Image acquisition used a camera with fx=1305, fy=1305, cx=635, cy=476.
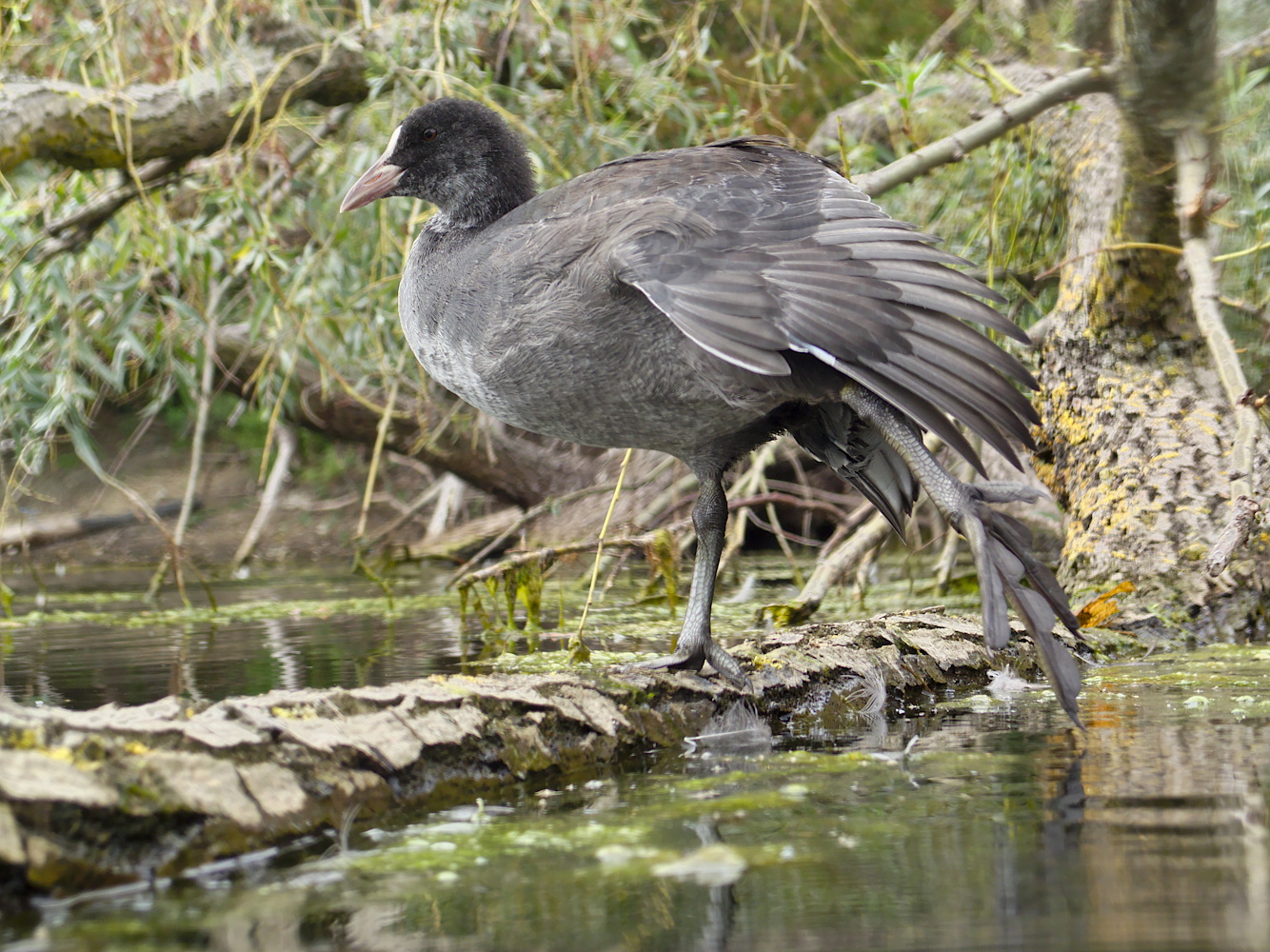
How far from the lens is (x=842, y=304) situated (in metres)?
2.70

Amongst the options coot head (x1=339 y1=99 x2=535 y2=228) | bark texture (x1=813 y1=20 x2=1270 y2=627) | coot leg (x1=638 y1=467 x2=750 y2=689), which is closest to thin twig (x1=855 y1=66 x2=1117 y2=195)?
bark texture (x1=813 y1=20 x2=1270 y2=627)

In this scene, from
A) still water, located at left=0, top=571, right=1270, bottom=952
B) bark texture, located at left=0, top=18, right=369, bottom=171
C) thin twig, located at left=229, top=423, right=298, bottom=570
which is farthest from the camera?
thin twig, located at left=229, top=423, right=298, bottom=570

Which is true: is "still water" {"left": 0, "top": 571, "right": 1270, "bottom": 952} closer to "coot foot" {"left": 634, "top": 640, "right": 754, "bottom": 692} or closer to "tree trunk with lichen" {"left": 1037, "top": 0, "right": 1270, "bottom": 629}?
"coot foot" {"left": 634, "top": 640, "right": 754, "bottom": 692}

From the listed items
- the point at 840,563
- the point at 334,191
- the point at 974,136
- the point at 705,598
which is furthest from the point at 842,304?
the point at 334,191

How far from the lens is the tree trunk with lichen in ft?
13.4

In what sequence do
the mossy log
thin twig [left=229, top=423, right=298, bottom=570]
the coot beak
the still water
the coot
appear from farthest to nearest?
thin twig [left=229, top=423, right=298, bottom=570]
the coot beak
the coot
the mossy log
the still water

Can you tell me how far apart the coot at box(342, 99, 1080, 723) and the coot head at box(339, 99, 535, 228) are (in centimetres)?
24

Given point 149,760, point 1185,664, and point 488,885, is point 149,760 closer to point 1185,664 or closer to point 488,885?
point 488,885

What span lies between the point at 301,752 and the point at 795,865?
840mm

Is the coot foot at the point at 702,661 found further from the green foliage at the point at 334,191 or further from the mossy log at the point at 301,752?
the green foliage at the point at 334,191

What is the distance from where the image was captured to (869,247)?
2.83 metres

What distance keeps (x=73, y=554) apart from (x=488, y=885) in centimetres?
915

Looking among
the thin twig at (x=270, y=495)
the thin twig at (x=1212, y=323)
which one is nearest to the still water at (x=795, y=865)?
the thin twig at (x=1212, y=323)

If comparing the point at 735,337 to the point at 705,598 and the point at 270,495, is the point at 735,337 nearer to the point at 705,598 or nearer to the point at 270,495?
the point at 705,598
